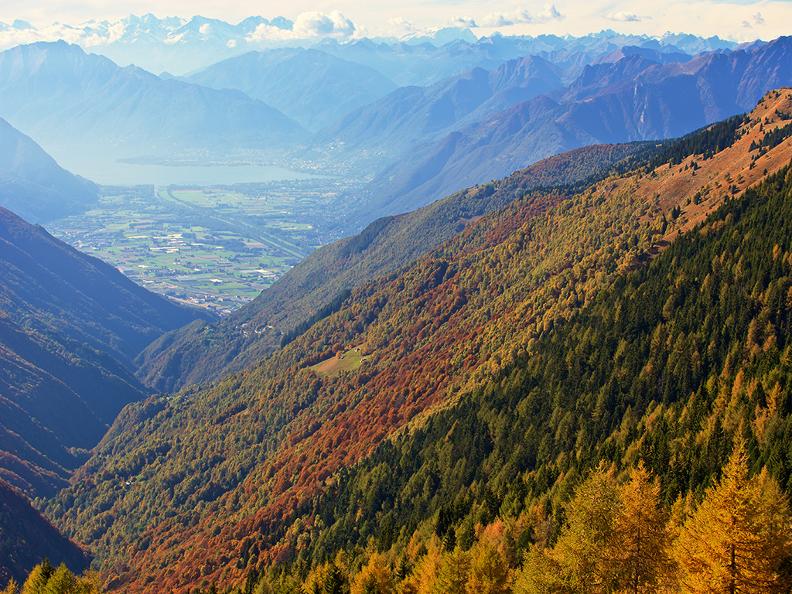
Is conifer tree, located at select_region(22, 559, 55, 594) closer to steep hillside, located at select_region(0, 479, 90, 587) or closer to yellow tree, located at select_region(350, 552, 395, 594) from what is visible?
yellow tree, located at select_region(350, 552, 395, 594)

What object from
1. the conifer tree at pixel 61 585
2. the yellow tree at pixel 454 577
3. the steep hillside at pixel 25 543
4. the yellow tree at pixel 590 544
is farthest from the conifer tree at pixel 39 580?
the steep hillside at pixel 25 543

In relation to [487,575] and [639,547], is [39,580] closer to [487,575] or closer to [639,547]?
[487,575]

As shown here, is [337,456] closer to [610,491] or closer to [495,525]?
[495,525]

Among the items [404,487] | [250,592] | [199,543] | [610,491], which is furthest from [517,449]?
[199,543]

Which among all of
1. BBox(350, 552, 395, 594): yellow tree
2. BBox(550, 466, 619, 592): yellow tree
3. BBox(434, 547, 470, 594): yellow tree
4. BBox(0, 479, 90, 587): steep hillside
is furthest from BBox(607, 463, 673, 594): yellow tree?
BBox(0, 479, 90, 587): steep hillside

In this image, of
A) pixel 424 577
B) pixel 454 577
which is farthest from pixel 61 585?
pixel 454 577

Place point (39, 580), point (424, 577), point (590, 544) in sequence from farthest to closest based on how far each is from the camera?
1. point (39, 580)
2. point (424, 577)
3. point (590, 544)
